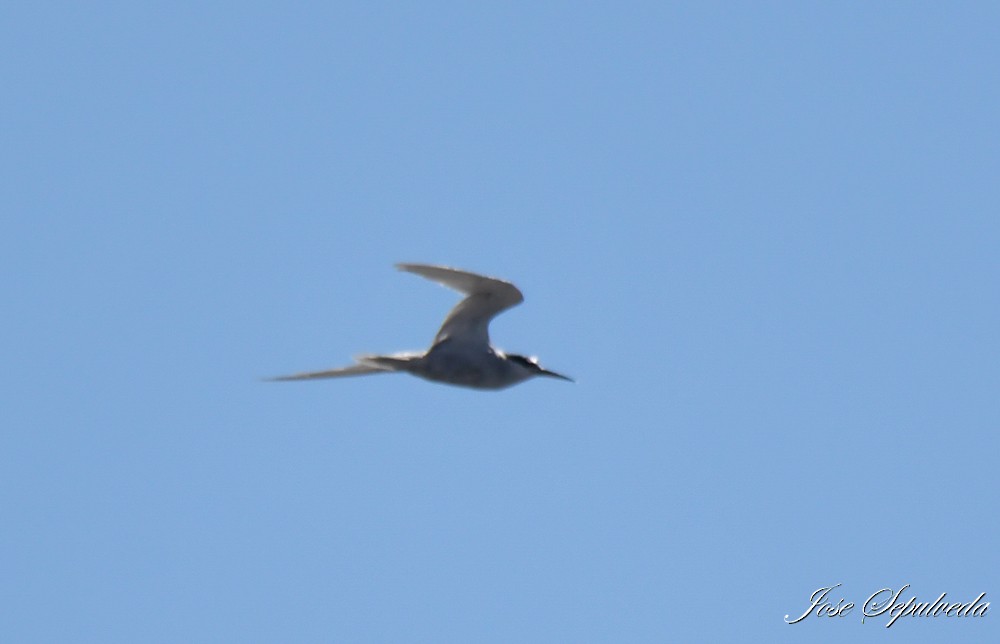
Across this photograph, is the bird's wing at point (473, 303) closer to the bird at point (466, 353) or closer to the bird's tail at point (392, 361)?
the bird at point (466, 353)

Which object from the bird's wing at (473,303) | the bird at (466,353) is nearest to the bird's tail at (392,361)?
the bird at (466,353)

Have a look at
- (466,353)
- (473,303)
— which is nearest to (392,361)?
(466,353)

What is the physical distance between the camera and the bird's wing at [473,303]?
20141 mm

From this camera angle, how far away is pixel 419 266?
63.4ft

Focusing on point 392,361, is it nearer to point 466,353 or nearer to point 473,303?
point 466,353

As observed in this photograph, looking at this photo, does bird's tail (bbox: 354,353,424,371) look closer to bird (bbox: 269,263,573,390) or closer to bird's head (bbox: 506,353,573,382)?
bird (bbox: 269,263,573,390)

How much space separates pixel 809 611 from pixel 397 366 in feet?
22.9

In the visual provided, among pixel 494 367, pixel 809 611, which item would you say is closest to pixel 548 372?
pixel 494 367

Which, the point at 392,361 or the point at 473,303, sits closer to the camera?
the point at 473,303

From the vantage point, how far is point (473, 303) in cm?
2095

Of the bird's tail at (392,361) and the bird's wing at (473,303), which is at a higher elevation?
the bird's wing at (473,303)

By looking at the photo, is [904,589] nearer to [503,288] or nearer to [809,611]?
[809,611]

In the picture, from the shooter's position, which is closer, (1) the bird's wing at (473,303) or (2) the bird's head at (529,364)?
(1) the bird's wing at (473,303)

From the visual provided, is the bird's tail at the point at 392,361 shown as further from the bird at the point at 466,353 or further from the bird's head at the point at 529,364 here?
the bird's head at the point at 529,364
